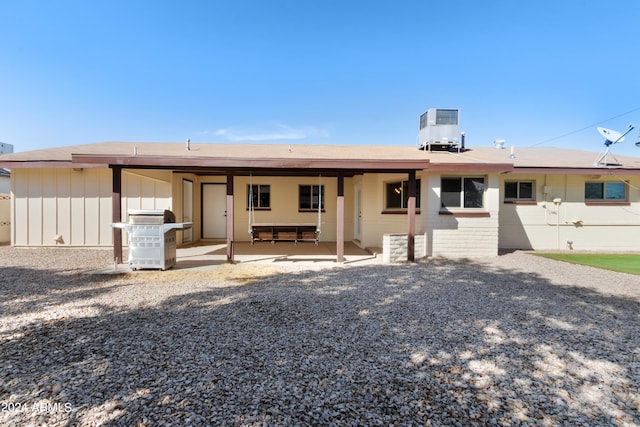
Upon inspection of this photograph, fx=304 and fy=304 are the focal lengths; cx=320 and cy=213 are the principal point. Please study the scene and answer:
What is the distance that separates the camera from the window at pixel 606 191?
11.5m

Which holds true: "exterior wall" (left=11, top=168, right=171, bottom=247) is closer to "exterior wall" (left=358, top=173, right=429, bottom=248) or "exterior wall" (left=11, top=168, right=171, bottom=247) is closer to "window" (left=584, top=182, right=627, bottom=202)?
"exterior wall" (left=358, top=173, right=429, bottom=248)

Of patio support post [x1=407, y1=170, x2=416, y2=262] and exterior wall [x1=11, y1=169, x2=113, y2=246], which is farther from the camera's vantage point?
exterior wall [x1=11, y1=169, x2=113, y2=246]

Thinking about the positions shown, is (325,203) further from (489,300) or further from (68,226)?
(68,226)

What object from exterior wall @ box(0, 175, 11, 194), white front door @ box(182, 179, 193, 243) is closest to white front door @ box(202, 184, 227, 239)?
white front door @ box(182, 179, 193, 243)

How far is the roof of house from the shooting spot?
7.53 m

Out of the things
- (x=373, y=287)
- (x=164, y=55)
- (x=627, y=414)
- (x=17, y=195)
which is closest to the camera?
(x=627, y=414)

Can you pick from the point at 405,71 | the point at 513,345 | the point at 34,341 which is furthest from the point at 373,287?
the point at 405,71

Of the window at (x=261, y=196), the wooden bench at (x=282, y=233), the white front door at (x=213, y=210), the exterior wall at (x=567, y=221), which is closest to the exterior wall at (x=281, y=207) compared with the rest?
the window at (x=261, y=196)

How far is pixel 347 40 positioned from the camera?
1318 cm

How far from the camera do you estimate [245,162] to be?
770 centimetres

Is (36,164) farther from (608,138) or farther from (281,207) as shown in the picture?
(608,138)

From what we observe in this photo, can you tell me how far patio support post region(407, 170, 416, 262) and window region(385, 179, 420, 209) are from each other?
193 centimetres

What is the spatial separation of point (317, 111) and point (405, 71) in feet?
18.4

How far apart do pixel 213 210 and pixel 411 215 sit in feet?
27.9
